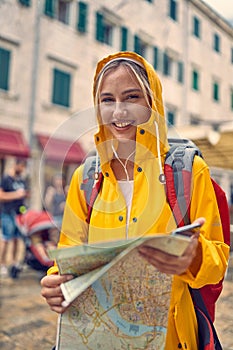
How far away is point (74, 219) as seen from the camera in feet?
3.31

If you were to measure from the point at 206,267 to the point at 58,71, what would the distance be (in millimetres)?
10961

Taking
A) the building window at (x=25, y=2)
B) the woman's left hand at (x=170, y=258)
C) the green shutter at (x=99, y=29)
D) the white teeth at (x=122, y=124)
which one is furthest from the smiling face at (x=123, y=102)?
the green shutter at (x=99, y=29)

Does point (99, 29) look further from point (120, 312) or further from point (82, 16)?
point (120, 312)

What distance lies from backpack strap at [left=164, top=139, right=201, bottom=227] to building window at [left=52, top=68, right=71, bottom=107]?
10.5 meters

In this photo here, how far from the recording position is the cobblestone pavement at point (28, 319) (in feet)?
5.86

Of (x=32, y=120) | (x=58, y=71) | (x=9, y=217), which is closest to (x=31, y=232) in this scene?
(x=9, y=217)

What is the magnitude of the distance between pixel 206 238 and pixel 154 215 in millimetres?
136

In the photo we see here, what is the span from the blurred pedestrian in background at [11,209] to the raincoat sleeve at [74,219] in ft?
11.7

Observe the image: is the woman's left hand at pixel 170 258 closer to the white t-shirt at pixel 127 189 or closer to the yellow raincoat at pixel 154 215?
the yellow raincoat at pixel 154 215

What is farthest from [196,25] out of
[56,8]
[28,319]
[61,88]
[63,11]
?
[63,11]

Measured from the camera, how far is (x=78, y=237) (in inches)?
39.1

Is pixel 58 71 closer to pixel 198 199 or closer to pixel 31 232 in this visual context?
pixel 31 232

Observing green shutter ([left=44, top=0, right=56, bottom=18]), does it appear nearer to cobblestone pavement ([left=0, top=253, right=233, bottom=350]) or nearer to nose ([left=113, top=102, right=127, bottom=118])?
cobblestone pavement ([left=0, top=253, right=233, bottom=350])

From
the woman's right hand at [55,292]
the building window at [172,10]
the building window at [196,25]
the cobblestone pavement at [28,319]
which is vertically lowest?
the cobblestone pavement at [28,319]
